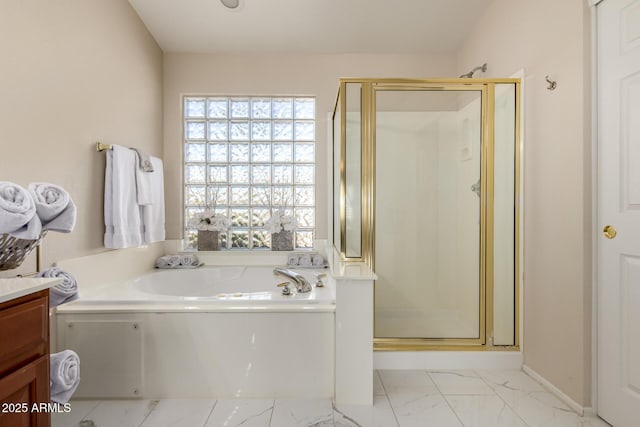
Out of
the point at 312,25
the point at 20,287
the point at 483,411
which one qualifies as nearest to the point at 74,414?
the point at 20,287

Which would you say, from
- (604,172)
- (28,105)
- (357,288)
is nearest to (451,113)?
(604,172)

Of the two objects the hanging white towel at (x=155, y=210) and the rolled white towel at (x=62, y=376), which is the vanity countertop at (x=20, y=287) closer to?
the rolled white towel at (x=62, y=376)

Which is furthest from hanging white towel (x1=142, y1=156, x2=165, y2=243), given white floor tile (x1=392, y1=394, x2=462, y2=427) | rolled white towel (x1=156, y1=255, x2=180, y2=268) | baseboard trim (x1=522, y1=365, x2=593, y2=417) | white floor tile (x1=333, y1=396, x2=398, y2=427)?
baseboard trim (x1=522, y1=365, x2=593, y2=417)

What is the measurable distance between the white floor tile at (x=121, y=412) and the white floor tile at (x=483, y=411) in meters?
1.50

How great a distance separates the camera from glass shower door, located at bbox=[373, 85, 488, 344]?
216 centimetres

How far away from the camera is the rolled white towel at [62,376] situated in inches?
46.4

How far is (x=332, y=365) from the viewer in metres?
1.75

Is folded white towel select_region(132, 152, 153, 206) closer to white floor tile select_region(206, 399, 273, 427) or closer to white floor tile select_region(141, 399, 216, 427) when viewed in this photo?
white floor tile select_region(141, 399, 216, 427)

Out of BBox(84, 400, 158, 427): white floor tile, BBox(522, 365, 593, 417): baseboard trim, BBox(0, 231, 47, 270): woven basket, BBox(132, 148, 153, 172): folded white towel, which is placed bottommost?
BBox(84, 400, 158, 427): white floor tile

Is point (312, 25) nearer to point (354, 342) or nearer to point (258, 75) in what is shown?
point (258, 75)

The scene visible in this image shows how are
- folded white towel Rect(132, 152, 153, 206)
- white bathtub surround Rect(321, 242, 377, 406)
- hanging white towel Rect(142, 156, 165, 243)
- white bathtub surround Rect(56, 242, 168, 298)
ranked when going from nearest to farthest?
white bathtub surround Rect(321, 242, 377, 406)
white bathtub surround Rect(56, 242, 168, 298)
folded white towel Rect(132, 152, 153, 206)
hanging white towel Rect(142, 156, 165, 243)

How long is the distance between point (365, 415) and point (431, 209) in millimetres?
1251

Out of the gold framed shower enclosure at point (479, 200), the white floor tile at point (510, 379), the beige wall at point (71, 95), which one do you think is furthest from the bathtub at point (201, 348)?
the white floor tile at point (510, 379)

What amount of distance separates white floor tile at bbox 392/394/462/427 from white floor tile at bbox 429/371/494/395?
0.11m
